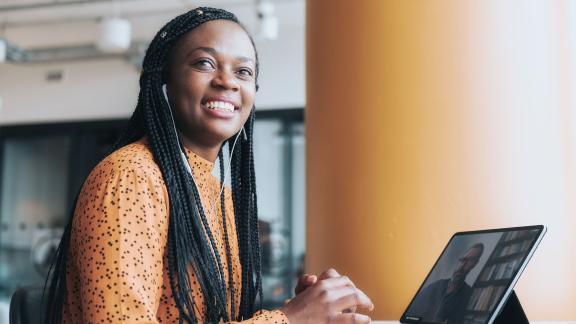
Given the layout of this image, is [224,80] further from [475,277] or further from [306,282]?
[475,277]

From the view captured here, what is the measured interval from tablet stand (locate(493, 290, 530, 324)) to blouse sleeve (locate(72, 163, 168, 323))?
25.9 inches

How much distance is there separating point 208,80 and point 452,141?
2.18 ft

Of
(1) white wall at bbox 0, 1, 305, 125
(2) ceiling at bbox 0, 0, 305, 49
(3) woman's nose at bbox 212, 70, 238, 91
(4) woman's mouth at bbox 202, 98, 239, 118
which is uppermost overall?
(2) ceiling at bbox 0, 0, 305, 49

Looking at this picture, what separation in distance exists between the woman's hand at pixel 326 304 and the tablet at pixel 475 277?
16cm

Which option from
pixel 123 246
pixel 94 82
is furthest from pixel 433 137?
pixel 94 82

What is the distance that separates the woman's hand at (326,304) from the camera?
123cm

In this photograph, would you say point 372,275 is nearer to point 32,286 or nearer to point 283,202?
point 32,286

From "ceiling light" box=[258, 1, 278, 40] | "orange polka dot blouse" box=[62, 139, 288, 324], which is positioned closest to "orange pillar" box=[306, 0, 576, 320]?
"orange polka dot blouse" box=[62, 139, 288, 324]

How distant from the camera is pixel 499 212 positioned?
1681 mm

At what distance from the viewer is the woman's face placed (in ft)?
4.80

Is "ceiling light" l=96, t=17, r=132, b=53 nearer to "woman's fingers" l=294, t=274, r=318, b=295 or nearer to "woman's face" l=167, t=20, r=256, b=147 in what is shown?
"woman's face" l=167, t=20, r=256, b=147

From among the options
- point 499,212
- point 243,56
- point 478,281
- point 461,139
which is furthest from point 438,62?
point 478,281

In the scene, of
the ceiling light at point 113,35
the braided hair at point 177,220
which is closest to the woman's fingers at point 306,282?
the braided hair at point 177,220

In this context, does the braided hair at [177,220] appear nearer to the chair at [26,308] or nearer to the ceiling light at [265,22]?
the chair at [26,308]
